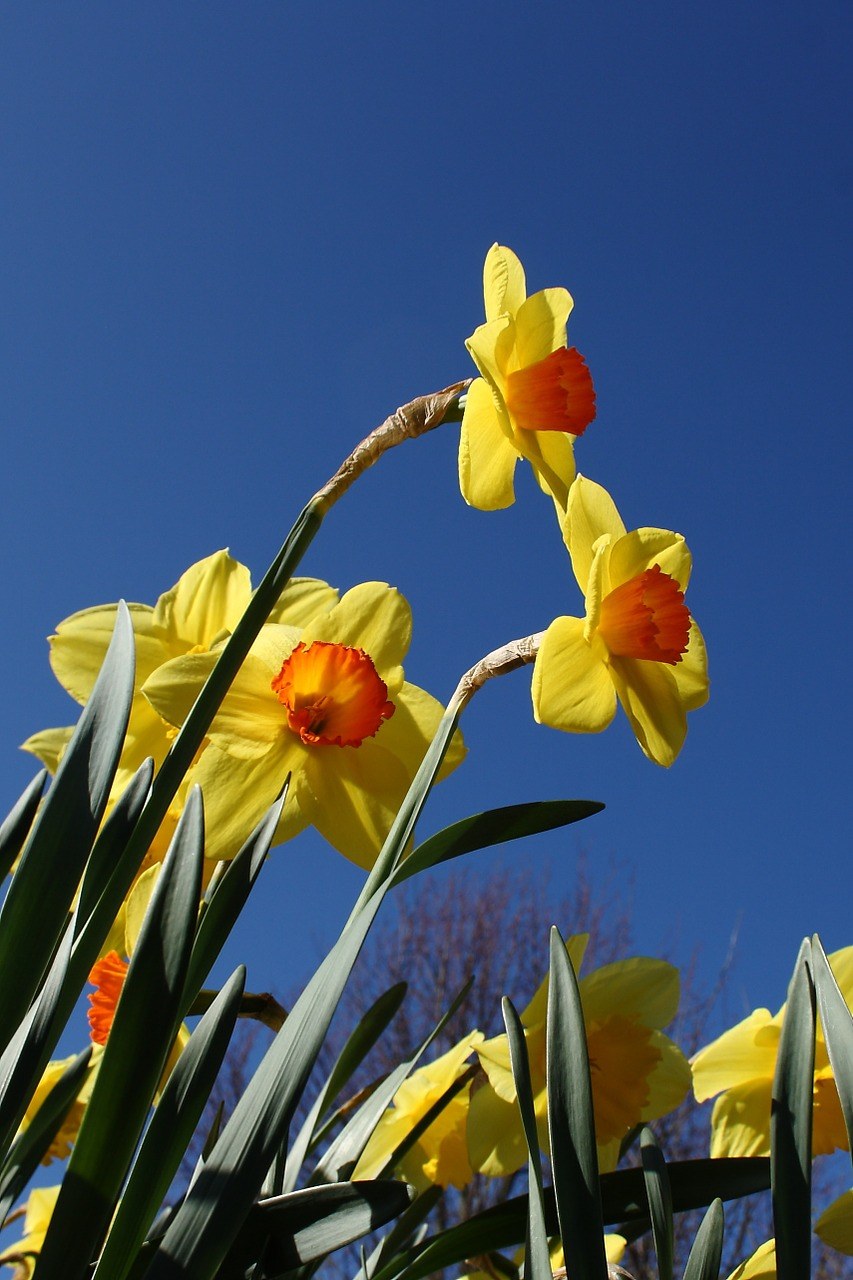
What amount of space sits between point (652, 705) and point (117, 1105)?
0.67 meters

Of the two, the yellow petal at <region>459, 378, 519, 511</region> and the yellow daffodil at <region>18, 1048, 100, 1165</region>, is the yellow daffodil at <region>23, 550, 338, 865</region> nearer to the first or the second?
the yellow petal at <region>459, 378, 519, 511</region>

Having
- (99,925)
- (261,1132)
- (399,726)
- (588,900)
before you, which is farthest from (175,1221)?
(588,900)

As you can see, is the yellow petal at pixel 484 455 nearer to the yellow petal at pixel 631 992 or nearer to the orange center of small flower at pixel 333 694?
the orange center of small flower at pixel 333 694

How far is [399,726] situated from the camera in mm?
1024

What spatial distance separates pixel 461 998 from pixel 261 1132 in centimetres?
58

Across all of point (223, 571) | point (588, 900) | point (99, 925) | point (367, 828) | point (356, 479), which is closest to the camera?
point (99, 925)

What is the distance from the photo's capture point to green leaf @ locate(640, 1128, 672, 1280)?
740mm

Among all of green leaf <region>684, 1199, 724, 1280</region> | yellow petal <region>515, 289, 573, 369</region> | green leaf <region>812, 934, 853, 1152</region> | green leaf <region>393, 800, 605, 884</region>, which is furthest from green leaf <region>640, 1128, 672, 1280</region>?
yellow petal <region>515, 289, 573, 369</region>

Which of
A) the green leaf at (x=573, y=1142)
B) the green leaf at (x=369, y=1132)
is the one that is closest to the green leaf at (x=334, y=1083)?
the green leaf at (x=369, y=1132)

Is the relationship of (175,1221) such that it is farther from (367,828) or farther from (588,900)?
(588,900)

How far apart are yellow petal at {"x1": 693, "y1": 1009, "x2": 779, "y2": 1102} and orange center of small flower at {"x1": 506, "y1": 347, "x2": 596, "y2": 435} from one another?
0.79m

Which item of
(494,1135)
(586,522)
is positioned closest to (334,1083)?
(494,1135)

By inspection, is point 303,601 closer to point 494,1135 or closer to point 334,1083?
point 334,1083

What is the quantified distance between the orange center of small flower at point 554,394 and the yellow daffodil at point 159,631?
0.97 ft
